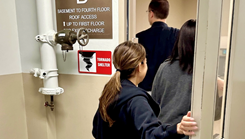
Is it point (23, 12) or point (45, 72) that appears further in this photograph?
point (23, 12)

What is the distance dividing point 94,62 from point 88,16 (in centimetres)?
33

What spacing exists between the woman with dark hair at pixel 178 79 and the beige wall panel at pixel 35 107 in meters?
1.01

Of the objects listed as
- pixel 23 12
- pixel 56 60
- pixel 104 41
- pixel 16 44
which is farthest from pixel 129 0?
pixel 16 44

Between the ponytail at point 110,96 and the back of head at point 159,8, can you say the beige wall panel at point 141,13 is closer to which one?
the back of head at point 159,8

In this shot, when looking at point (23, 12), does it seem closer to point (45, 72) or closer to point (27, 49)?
point (27, 49)

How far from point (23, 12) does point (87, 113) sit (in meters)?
0.92

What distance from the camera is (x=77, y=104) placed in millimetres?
1403

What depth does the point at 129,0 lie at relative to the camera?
3.91ft

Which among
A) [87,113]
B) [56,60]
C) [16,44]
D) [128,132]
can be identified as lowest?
[87,113]

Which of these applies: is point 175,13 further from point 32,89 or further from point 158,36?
point 32,89

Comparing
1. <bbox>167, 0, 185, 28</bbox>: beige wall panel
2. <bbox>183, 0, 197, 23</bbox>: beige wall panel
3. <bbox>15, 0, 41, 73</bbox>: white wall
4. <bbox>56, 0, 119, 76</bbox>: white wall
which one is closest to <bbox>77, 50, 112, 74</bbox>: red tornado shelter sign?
<bbox>56, 0, 119, 76</bbox>: white wall

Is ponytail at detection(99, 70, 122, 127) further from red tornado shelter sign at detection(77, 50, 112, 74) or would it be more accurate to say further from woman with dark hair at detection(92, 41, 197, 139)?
red tornado shelter sign at detection(77, 50, 112, 74)

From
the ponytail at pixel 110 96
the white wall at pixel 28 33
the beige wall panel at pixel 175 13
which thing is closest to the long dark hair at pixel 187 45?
the ponytail at pixel 110 96

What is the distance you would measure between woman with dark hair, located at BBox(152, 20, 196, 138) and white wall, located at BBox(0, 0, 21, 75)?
1.15 meters
